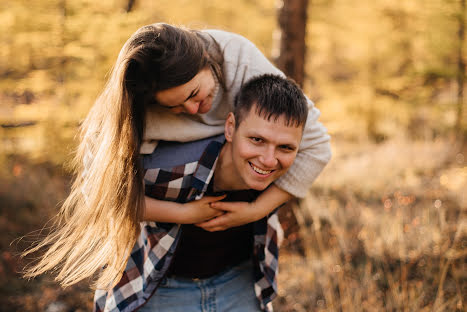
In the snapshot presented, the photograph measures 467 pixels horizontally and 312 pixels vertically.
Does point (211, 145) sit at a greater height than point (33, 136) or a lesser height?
greater

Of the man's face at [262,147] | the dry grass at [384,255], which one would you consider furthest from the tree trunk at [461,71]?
the man's face at [262,147]

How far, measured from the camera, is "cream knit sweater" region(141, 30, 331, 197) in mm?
1837

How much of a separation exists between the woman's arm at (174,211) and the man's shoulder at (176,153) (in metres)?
0.17

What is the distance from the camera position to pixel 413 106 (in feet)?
25.4

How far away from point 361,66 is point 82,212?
8030mm

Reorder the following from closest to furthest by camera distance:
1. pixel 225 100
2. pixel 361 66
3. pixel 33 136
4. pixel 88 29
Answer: pixel 225 100, pixel 88 29, pixel 33 136, pixel 361 66

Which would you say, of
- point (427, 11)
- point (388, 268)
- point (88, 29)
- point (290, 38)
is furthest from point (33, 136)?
point (427, 11)

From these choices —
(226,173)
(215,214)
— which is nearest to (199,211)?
(215,214)

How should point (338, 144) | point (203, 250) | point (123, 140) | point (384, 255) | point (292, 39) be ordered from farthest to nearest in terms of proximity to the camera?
point (338, 144) → point (292, 39) → point (384, 255) → point (203, 250) → point (123, 140)

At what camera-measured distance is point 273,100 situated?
5.57ft

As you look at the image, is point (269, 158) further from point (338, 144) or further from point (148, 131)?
point (338, 144)

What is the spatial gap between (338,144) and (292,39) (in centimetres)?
619

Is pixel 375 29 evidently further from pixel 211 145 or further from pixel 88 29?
pixel 211 145

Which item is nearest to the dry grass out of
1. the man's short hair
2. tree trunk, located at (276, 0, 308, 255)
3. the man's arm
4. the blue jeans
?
tree trunk, located at (276, 0, 308, 255)
